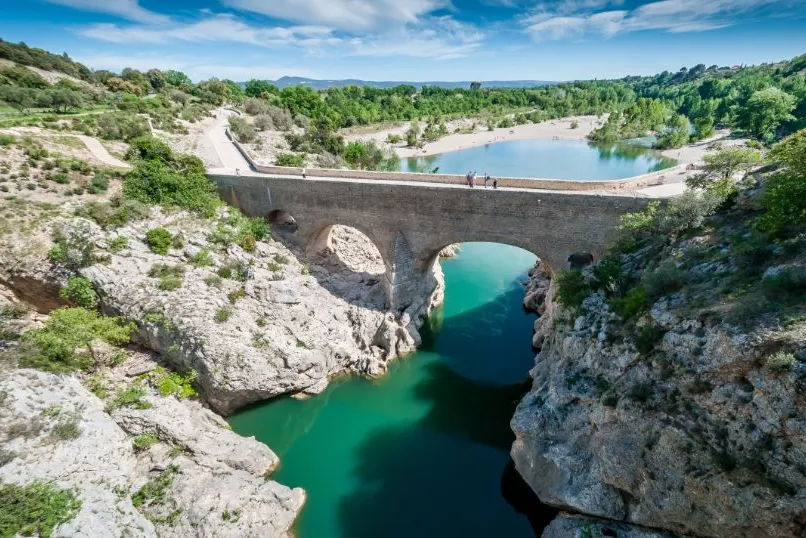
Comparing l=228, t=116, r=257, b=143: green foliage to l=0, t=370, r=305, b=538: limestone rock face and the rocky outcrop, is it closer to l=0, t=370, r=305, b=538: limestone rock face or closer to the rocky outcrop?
the rocky outcrop

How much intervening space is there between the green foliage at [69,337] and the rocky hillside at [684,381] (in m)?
16.9

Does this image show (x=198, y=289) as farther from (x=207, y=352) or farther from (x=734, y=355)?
(x=734, y=355)

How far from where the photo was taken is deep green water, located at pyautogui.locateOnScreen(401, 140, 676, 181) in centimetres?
5575

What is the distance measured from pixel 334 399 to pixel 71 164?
20.7m

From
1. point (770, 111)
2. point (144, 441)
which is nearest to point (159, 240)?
point (144, 441)

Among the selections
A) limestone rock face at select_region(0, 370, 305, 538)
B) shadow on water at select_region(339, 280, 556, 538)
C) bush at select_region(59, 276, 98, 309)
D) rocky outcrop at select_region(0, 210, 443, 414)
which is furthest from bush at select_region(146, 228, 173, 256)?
shadow on water at select_region(339, 280, 556, 538)

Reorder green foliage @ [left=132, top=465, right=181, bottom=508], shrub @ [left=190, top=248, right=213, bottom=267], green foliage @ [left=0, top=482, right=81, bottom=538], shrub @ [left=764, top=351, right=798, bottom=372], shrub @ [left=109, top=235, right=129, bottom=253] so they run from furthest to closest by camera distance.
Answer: shrub @ [left=190, top=248, right=213, bottom=267]
shrub @ [left=109, top=235, right=129, bottom=253]
green foliage @ [left=132, top=465, right=181, bottom=508]
green foliage @ [left=0, top=482, right=81, bottom=538]
shrub @ [left=764, top=351, right=798, bottom=372]

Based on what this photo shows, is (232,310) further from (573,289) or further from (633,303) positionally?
(633,303)

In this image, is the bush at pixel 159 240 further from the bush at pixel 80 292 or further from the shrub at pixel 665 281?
the shrub at pixel 665 281

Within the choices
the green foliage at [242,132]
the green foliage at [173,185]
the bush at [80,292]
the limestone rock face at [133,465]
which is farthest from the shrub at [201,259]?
the green foliage at [242,132]

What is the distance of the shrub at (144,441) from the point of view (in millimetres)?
13781

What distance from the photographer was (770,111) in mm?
52344

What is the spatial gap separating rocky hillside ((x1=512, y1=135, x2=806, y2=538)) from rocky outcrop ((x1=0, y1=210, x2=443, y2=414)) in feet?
31.4

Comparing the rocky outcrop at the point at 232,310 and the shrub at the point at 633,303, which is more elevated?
the shrub at the point at 633,303
